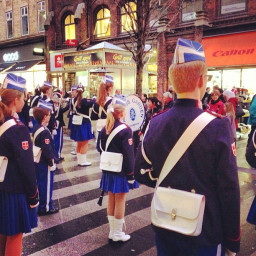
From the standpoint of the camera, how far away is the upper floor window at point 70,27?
22641mm

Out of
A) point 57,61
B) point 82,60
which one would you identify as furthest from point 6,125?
point 57,61

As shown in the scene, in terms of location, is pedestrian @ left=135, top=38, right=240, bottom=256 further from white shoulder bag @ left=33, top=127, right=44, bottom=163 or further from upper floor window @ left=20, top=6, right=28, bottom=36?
upper floor window @ left=20, top=6, right=28, bottom=36

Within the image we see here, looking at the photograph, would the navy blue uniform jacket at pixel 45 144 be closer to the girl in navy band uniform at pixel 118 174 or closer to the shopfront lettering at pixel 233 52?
the girl in navy band uniform at pixel 118 174

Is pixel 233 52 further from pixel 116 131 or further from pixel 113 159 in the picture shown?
pixel 113 159

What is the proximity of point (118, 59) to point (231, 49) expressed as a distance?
5549 millimetres

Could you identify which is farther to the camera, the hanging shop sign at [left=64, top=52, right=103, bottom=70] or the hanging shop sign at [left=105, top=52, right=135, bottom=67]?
the hanging shop sign at [left=64, top=52, right=103, bottom=70]

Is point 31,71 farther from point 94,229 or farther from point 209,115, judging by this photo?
point 209,115

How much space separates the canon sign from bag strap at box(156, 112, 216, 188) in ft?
90.0

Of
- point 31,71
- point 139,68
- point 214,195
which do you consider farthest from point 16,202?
point 31,71

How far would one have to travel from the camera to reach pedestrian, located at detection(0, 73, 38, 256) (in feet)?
9.07

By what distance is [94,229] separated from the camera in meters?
4.50

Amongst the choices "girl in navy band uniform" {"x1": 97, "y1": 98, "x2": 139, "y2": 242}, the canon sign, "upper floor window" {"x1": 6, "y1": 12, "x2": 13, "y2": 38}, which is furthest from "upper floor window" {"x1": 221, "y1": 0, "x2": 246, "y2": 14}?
"upper floor window" {"x1": 6, "y1": 12, "x2": 13, "y2": 38}

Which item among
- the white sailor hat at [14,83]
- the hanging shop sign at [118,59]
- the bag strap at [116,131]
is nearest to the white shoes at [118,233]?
the bag strap at [116,131]

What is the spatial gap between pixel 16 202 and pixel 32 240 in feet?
5.29
